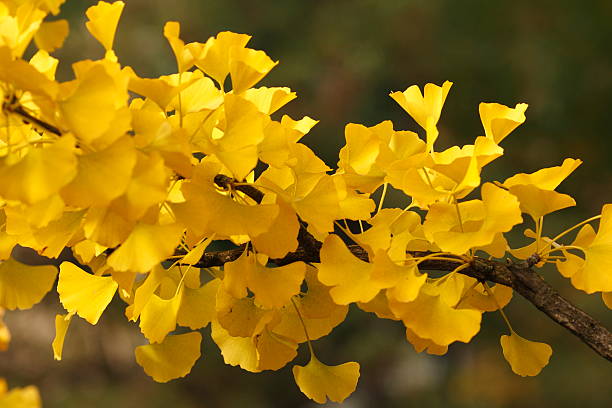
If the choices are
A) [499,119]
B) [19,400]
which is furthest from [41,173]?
[19,400]

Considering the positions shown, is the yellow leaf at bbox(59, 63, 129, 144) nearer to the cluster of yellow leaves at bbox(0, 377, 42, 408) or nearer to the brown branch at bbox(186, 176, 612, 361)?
the brown branch at bbox(186, 176, 612, 361)

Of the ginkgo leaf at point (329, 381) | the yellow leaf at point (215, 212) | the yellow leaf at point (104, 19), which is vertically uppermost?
the yellow leaf at point (104, 19)

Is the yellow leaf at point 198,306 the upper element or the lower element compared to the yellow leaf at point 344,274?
lower

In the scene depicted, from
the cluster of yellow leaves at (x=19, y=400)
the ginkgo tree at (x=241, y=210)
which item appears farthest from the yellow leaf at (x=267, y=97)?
the cluster of yellow leaves at (x=19, y=400)

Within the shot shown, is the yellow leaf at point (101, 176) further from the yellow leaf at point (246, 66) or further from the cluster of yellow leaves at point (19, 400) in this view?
the cluster of yellow leaves at point (19, 400)

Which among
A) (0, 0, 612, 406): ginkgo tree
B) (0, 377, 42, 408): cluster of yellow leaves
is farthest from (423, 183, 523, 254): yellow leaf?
(0, 377, 42, 408): cluster of yellow leaves

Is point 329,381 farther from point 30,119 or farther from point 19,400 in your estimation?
point 19,400

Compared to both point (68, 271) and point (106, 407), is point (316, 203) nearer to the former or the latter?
point (68, 271)
